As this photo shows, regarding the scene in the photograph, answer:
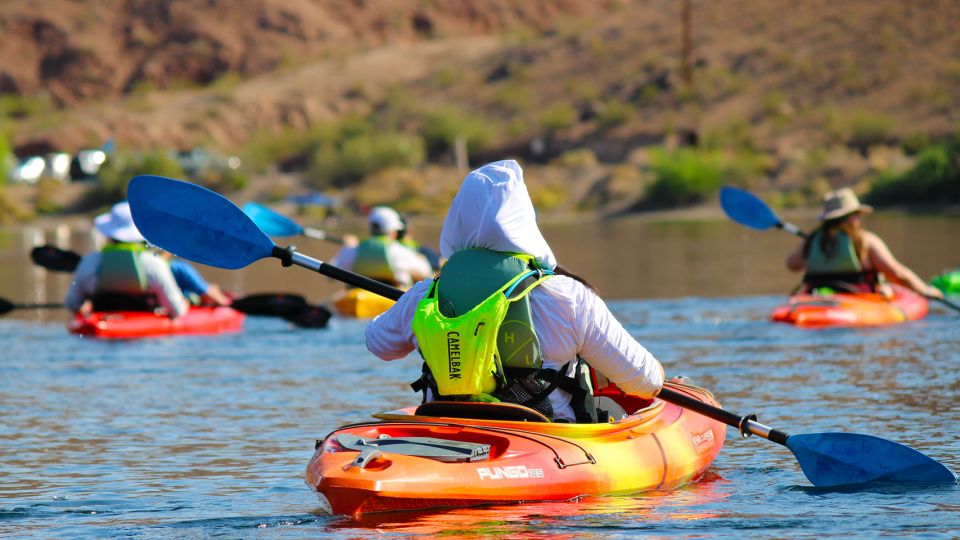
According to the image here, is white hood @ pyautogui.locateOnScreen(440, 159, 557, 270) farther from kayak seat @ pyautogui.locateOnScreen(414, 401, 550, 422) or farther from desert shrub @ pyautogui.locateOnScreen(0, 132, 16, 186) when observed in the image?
desert shrub @ pyautogui.locateOnScreen(0, 132, 16, 186)

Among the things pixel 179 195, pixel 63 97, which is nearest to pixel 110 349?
pixel 179 195

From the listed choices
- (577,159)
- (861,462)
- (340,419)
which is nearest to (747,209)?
(340,419)

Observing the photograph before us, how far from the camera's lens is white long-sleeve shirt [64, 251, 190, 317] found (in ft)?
44.6

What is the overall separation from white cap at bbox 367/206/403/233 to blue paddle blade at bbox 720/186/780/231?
3212 millimetres

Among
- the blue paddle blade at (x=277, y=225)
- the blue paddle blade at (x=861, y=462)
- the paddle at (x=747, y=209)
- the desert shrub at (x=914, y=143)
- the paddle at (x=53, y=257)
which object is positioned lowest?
the blue paddle blade at (x=861, y=462)

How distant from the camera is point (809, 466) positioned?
6.94 meters

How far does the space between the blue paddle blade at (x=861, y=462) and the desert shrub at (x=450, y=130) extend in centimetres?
4670

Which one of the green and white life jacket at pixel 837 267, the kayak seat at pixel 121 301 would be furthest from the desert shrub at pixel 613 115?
the kayak seat at pixel 121 301

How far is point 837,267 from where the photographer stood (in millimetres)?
13617

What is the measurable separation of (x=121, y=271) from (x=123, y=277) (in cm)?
6

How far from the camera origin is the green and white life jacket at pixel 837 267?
531 inches

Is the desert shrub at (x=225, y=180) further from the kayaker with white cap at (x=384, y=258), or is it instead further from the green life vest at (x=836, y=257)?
the green life vest at (x=836, y=257)

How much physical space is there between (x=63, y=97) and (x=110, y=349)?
2392 inches

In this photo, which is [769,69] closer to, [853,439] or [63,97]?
[63,97]
